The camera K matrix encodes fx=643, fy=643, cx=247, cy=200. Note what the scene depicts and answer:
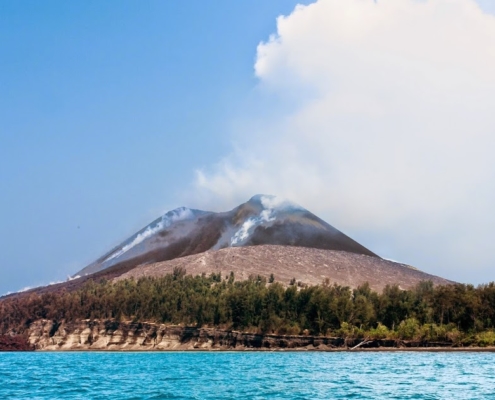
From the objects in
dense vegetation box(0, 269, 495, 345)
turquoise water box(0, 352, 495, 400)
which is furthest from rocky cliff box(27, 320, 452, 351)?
turquoise water box(0, 352, 495, 400)

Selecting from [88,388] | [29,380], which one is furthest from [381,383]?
[29,380]

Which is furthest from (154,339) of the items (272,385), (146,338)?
(272,385)

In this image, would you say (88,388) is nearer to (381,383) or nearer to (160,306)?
(381,383)

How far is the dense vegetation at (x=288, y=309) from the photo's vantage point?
4966 inches

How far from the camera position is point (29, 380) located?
173 ft

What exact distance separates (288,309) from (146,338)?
37.9 meters

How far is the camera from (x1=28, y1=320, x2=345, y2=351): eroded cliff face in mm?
144875

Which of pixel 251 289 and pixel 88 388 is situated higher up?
pixel 251 289

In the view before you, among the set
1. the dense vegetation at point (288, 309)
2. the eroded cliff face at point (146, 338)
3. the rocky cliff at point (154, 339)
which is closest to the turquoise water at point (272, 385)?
the dense vegetation at point (288, 309)

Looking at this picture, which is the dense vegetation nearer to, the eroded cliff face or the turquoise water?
the eroded cliff face

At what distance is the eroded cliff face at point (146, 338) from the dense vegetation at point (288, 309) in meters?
2.54

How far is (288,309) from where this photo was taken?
153 m

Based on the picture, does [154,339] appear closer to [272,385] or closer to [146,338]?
[146,338]

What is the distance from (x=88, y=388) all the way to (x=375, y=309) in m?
108
